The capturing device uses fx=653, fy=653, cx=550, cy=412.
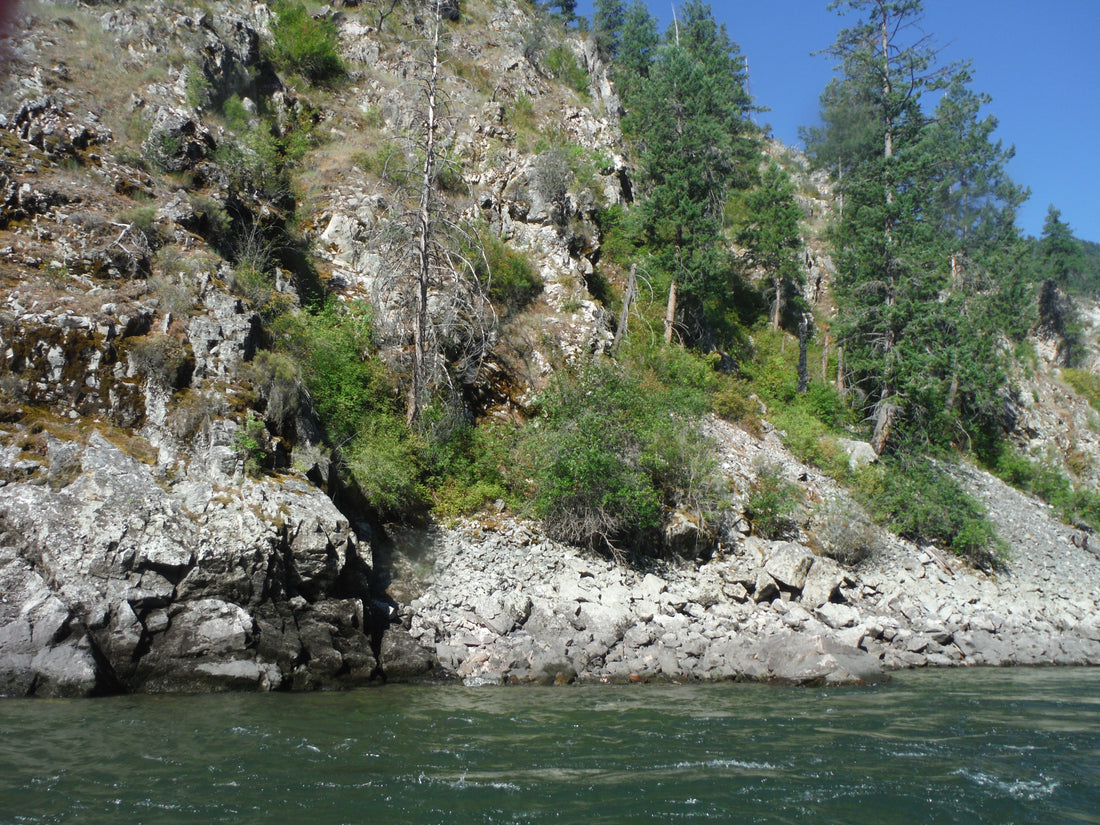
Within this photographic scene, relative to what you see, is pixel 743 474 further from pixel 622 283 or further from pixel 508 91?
pixel 508 91

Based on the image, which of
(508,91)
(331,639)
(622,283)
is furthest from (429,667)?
(508,91)

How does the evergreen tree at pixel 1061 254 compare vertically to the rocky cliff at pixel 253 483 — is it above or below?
above

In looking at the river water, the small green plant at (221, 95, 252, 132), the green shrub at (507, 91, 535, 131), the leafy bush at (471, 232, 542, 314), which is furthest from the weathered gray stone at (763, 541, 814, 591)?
the green shrub at (507, 91, 535, 131)

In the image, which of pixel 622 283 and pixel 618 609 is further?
pixel 622 283

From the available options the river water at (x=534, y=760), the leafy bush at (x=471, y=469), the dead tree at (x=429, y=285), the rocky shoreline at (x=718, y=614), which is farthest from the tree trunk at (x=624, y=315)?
the river water at (x=534, y=760)

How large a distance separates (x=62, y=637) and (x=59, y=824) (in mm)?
4733

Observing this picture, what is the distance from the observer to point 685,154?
27.0 meters

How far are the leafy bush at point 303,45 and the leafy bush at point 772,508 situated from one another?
25209 mm

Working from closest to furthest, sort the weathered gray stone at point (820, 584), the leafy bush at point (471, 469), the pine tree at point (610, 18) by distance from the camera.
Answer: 1. the weathered gray stone at point (820, 584)
2. the leafy bush at point (471, 469)
3. the pine tree at point (610, 18)

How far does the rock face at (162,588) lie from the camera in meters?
9.04

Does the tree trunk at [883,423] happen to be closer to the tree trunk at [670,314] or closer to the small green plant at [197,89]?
the tree trunk at [670,314]

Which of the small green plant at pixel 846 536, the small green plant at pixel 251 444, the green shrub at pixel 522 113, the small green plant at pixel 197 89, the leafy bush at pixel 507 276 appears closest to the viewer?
the small green plant at pixel 251 444

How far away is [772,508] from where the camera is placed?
1792 cm

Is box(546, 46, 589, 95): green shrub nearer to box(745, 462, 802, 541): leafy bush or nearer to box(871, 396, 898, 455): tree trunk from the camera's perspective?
box(871, 396, 898, 455): tree trunk
